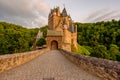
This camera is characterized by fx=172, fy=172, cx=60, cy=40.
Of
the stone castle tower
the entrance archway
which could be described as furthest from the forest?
the entrance archway

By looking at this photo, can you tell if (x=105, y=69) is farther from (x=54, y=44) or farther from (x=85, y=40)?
(x=85, y=40)

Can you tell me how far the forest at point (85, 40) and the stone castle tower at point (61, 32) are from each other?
5451 mm

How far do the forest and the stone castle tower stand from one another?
545cm

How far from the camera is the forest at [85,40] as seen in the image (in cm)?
4891

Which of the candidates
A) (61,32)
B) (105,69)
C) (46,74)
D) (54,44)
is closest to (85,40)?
(61,32)

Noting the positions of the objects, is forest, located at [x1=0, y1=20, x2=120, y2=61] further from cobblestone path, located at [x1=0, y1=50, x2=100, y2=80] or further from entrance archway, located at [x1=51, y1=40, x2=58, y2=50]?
cobblestone path, located at [x1=0, y1=50, x2=100, y2=80]

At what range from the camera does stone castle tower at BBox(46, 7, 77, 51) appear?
153 feet

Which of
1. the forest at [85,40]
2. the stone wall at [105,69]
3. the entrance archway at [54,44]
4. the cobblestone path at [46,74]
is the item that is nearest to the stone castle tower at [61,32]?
Result: the entrance archway at [54,44]

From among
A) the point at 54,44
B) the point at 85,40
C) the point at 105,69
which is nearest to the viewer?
the point at 105,69

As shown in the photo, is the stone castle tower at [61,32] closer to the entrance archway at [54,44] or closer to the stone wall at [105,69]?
the entrance archway at [54,44]

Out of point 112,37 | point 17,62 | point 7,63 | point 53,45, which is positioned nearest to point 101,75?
point 7,63

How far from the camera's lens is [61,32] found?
48.1 metres

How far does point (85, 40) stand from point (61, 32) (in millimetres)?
49725

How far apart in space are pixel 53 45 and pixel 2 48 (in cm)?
1434
